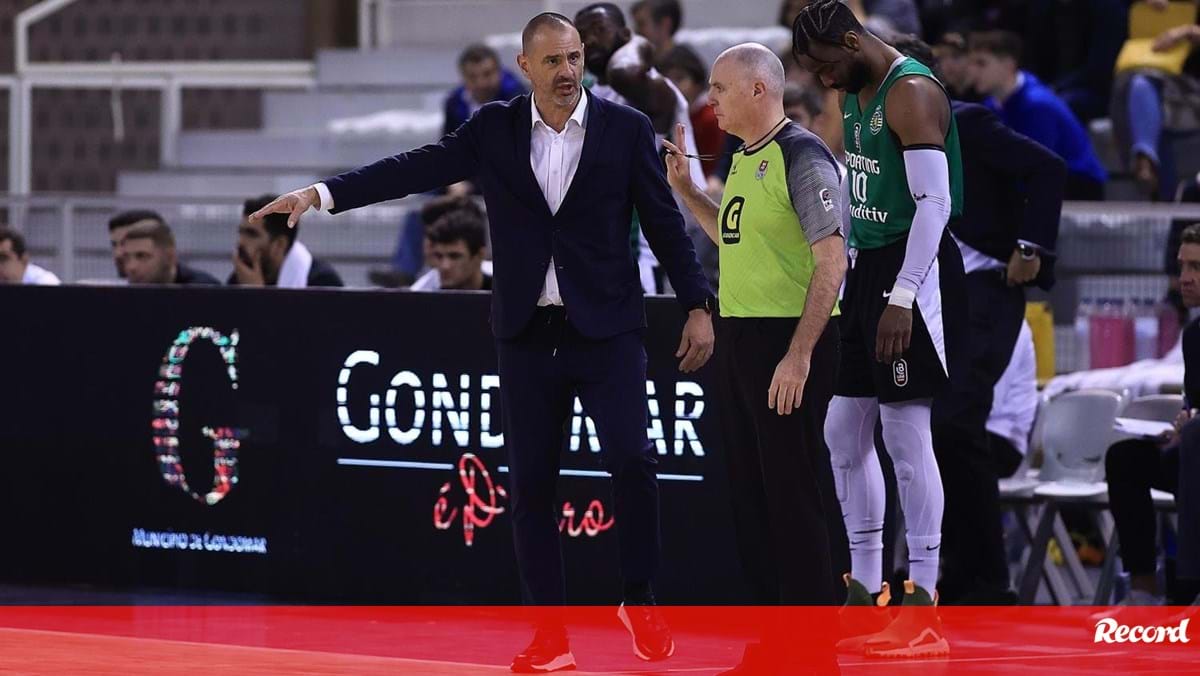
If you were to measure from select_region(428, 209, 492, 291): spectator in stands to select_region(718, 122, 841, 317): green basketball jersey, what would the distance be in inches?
117

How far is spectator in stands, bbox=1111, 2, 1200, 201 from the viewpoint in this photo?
466 inches

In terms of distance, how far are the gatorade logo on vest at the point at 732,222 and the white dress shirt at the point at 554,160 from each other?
0.46 m

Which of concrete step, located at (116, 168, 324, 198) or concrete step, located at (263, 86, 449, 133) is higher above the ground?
concrete step, located at (263, 86, 449, 133)

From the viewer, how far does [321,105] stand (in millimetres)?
15750

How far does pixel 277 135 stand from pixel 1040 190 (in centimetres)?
854

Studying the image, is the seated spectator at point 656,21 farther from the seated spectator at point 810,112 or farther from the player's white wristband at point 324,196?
the player's white wristband at point 324,196

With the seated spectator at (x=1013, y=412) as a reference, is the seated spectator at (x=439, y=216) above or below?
above

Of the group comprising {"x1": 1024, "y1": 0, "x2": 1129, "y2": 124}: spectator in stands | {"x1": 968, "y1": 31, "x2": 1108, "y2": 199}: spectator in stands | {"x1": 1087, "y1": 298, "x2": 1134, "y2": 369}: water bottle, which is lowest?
{"x1": 1087, "y1": 298, "x2": 1134, "y2": 369}: water bottle

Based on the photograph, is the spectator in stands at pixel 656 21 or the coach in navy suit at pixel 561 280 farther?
the spectator in stands at pixel 656 21

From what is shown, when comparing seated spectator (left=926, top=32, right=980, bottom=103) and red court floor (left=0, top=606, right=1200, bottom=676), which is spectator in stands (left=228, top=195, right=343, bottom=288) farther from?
seated spectator (left=926, top=32, right=980, bottom=103)

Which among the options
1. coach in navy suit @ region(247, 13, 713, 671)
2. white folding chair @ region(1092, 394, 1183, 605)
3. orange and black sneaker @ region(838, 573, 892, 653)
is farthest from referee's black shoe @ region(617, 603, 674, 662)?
white folding chair @ region(1092, 394, 1183, 605)

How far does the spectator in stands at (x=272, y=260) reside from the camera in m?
9.79

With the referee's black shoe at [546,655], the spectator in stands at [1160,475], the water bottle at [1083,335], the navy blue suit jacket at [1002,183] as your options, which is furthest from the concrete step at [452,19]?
the referee's black shoe at [546,655]

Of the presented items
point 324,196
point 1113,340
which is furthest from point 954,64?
point 324,196
